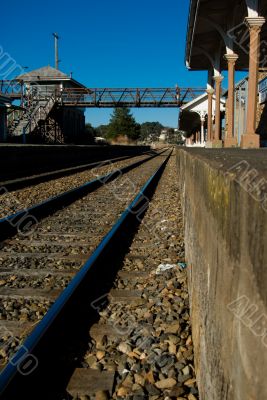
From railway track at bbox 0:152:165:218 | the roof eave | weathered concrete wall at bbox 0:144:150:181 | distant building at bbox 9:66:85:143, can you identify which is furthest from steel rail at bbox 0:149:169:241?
distant building at bbox 9:66:85:143

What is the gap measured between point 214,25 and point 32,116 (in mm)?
25935

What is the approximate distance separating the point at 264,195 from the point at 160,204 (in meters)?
8.50

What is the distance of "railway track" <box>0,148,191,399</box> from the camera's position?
8.50ft

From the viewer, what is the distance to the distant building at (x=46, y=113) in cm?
3848

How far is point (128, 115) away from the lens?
333 ft

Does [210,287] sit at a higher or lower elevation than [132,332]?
higher

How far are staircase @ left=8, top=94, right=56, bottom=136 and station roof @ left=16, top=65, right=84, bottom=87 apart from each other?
759cm

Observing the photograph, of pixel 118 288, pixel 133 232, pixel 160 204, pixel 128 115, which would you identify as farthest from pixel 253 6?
pixel 128 115

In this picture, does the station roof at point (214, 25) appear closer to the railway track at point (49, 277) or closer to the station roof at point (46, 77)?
the railway track at point (49, 277)

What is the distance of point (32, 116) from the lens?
3884cm

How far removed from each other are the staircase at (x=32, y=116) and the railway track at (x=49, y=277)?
30373 millimetres

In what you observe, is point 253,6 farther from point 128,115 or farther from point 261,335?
point 128,115

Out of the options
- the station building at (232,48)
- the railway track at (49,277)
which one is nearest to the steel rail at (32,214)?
the railway track at (49,277)

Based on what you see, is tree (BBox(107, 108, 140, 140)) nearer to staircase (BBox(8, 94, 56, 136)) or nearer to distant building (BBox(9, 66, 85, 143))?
distant building (BBox(9, 66, 85, 143))
